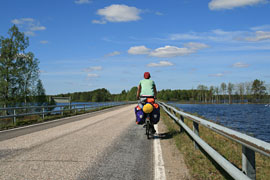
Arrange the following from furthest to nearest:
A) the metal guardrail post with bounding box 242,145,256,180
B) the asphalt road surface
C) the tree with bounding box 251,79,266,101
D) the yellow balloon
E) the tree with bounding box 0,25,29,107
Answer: the tree with bounding box 251,79,266,101 < the tree with bounding box 0,25,29,107 < the yellow balloon < the asphalt road surface < the metal guardrail post with bounding box 242,145,256,180

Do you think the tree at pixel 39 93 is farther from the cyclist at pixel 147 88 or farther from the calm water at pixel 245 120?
the cyclist at pixel 147 88

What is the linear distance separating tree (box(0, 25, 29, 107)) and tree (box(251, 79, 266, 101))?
499 feet

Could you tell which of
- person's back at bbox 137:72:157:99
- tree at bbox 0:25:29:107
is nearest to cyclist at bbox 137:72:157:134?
person's back at bbox 137:72:157:99

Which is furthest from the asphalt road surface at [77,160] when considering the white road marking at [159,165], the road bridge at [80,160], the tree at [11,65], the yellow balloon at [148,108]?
the tree at [11,65]

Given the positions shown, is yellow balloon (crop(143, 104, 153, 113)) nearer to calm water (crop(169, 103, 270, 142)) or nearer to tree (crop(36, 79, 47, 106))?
calm water (crop(169, 103, 270, 142))

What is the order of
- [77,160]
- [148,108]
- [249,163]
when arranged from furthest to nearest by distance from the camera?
[148,108] → [77,160] → [249,163]

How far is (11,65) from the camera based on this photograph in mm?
33344

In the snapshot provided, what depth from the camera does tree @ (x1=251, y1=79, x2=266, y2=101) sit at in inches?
6265

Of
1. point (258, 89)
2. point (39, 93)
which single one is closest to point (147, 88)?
point (39, 93)

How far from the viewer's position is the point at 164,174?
4.84 meters

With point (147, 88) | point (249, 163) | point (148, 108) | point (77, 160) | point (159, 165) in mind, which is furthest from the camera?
point (147, 88)

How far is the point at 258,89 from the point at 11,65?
15713 cm

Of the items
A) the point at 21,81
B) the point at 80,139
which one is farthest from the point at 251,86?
the point at 80,139

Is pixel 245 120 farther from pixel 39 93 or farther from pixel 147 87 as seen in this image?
pixel 39 93
